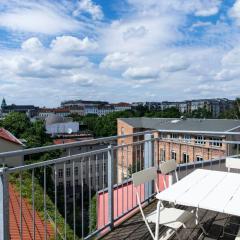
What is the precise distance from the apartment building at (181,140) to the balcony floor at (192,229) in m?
0.92

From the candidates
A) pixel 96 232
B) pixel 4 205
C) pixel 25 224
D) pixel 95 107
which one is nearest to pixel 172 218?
→ pixel 96 232

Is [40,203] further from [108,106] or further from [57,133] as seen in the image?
[108,106]

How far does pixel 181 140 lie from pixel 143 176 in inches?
113

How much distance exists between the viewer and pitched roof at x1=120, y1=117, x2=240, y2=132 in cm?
4306

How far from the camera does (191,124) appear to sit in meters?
47.2

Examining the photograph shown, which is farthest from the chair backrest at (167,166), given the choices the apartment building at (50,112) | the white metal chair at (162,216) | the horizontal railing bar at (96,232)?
the apartment building at (50,112)

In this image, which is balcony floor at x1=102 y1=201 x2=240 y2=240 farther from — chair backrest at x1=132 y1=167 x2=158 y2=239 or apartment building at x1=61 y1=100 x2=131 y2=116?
apartment building at x1=61 y1=100 x2=131 y2=116

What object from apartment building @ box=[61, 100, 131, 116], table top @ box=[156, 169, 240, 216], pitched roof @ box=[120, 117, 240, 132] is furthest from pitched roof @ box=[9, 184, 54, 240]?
apartment building @ box=[61, 100, 131, 116]

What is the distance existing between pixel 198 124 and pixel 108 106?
140737 mm

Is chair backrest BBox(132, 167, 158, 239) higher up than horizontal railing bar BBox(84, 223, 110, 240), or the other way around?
chair backrest BBox(132, 167, 158, 239)

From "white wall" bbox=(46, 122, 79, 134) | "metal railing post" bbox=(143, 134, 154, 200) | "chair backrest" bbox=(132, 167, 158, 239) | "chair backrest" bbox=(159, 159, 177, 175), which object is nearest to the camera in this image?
"chair backrest" bbox=(132, 167, 158, 239)

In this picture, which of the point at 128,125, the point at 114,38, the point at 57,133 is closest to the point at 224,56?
the point at 114,38

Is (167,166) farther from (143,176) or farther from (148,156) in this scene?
(148,156)

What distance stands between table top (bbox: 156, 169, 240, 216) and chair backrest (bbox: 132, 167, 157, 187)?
15.3 inches
